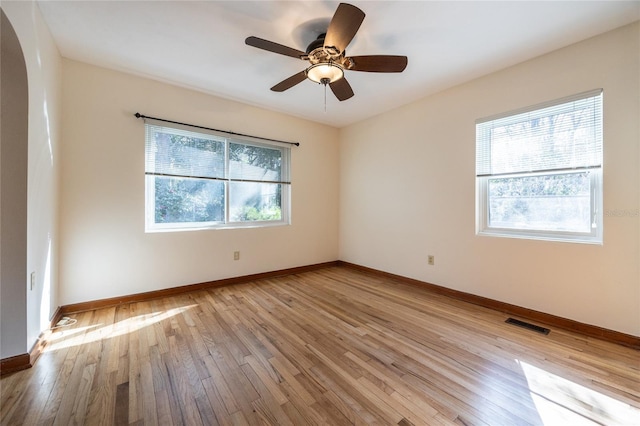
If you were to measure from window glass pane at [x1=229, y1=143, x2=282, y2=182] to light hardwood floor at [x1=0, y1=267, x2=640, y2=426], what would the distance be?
1.88m

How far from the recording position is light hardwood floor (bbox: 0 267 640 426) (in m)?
1.31

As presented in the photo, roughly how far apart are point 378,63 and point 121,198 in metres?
2.91

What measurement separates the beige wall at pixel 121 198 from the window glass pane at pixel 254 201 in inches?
10.5

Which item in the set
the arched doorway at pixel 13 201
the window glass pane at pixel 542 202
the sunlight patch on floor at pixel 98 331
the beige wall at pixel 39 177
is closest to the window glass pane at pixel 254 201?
the sunlight patch on floor at pixel 98 331

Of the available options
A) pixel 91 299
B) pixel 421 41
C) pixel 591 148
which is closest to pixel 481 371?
pixel 591 148

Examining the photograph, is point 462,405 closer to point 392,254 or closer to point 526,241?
point 526,241

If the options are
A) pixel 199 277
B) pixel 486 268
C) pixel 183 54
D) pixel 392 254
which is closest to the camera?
pixel 183 54

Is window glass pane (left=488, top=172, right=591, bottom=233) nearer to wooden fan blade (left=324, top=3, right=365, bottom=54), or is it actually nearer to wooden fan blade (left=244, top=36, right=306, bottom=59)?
wooden fan blade (left=324, top=3, right=365, bottom=54)

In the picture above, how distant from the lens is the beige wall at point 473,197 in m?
2.00

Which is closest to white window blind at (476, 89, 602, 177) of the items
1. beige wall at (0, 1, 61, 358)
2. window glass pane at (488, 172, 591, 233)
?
window glass pane at (488, 172, 591, 233)

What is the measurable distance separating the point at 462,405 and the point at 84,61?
423 cm

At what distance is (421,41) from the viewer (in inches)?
86.1

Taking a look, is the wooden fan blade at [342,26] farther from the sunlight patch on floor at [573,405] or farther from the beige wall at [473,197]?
the sunlight patch on floor at [573,405]

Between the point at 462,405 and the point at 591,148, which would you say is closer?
the point at 462,405
